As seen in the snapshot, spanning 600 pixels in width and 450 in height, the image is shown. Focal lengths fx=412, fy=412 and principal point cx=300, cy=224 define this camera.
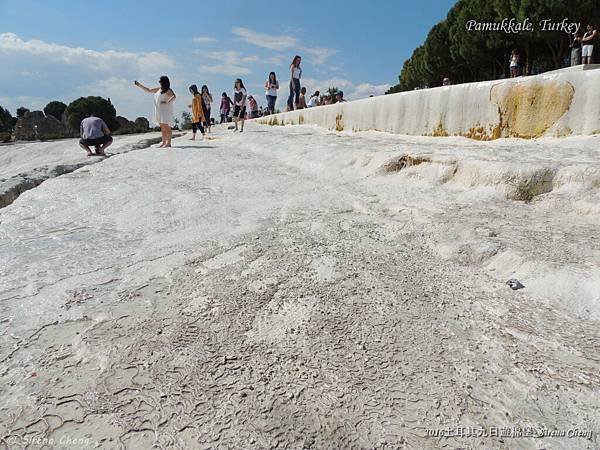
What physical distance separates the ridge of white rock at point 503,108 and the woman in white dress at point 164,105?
139 inches

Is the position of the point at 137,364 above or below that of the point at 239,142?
below

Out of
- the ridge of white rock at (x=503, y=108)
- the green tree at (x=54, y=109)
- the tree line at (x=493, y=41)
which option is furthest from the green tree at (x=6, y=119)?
the ridge of white rock at (x=503, y=108)

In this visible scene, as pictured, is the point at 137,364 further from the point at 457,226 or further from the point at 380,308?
the point at 457,226

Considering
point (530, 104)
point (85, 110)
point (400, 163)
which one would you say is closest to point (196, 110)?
point (400, 163)

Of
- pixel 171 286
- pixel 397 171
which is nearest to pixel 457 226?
pixel 397 171

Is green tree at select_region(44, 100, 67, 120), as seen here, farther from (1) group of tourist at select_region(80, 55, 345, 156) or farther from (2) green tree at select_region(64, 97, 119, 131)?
(1) group of tourist at select_region(80, 55, 345, 156)

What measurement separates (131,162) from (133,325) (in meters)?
4.39

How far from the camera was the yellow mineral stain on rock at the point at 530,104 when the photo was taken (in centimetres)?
367

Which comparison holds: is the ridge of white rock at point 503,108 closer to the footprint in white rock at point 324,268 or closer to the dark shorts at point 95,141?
the footprint in white rock at point 324,268

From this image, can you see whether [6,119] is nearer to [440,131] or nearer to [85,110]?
[85,110]

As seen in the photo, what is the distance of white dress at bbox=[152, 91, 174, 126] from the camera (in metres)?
7.09

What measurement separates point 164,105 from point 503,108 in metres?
5.41

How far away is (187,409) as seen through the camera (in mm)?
1296

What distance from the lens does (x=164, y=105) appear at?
716 centimetres
